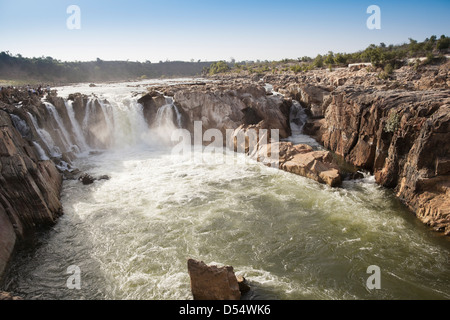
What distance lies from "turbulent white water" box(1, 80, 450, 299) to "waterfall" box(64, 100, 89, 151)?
25.8ft

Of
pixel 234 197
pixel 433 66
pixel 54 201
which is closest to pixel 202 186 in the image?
pixel 234 197

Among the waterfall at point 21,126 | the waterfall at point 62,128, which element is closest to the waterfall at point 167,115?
the waterfall at point 62,128

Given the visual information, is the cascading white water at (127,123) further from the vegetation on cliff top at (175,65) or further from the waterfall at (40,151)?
the vegetation on cliff top at (175,65)

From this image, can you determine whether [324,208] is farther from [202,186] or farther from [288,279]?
[202,186]

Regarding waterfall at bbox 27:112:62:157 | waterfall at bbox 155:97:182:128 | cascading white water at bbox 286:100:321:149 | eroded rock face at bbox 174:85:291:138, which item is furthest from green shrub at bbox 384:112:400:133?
waterfall at bbox 27:112:62:157

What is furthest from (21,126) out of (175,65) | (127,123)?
(175,65)

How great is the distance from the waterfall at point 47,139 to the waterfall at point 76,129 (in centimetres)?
336

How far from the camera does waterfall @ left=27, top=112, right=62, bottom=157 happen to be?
17.5m

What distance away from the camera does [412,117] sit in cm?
1270

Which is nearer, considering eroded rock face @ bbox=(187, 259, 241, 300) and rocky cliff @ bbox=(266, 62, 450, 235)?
eroded rock face @ bbox=(187, 259, 241, 300)

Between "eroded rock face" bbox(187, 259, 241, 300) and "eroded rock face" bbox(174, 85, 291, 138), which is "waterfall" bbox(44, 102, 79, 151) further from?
"eroded rock face" bbox(187, 259, 241, 300)

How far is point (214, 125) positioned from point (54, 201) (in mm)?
14742

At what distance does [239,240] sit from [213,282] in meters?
3.26

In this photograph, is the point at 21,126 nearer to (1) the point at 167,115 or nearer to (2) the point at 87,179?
(2) the point at 87,179
